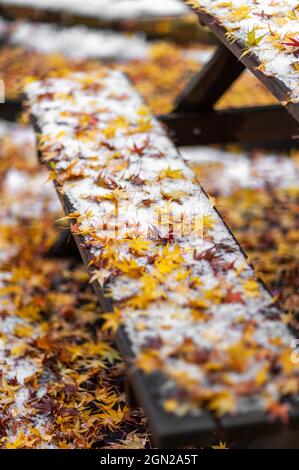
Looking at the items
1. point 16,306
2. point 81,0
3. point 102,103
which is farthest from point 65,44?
point 16,306

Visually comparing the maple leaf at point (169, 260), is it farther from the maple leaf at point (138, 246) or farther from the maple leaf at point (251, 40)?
the maple leaf at point (251, 40)

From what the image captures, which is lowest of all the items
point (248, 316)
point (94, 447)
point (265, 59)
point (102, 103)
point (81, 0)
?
point (94, 447)

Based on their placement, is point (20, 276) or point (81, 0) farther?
point (81, 0)

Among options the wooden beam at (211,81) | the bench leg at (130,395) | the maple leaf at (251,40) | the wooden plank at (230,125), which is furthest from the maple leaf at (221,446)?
the wooden beam at (211,81)

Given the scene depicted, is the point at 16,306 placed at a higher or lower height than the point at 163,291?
lower

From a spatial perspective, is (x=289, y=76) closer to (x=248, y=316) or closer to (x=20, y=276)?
(x=248, y=316)

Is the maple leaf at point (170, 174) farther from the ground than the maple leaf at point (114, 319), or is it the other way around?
the maple leaf at point (170, 174)

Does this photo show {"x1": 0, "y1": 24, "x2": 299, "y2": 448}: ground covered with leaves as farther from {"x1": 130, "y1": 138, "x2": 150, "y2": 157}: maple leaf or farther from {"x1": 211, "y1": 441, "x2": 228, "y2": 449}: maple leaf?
{"x1": 130, "y1": 138, "x2": 150, "y2": 157}: maple leaf

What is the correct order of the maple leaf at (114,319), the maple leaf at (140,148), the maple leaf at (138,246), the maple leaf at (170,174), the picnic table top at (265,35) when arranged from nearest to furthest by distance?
the maple leaf at (114,319) → the maple leaf at (138,246) → the picnic table top at (265,35) → the maple leaf at (170,174) → the maple leaf at (140,148)
